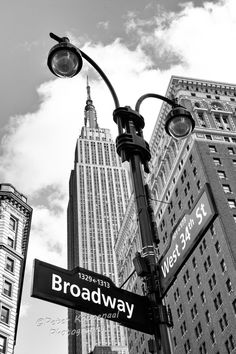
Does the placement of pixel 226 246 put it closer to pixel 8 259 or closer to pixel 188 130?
pixel 8 259

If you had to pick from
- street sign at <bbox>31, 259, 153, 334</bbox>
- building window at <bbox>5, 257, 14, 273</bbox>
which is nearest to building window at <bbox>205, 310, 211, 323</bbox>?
building window at <bbox>5, 257, 14, 273</bbox>

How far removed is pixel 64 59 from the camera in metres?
9.85

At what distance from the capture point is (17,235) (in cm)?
5456

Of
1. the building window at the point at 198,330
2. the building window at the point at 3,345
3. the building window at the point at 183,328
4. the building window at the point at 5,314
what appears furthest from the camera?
the building window at the point at 183,328

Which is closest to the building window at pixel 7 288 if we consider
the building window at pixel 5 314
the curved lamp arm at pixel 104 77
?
the building window at pixel 5 314

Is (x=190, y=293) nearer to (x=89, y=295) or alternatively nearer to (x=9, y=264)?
(x=9, y=264)

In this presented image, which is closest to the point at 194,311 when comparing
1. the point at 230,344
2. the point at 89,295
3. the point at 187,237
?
the point at 230,344

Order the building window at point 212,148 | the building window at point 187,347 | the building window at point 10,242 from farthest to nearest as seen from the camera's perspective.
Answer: the building window at point 212,148 < the building window at point 187,347 < the building window at point 10,242

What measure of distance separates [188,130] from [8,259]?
142 ft

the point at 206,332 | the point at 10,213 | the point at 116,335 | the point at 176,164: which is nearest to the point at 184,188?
the point at 176,164

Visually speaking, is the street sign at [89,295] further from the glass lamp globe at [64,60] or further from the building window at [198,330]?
the building window at [198,330]

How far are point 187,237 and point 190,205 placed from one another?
39795 millimetres

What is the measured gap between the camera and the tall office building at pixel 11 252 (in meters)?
45.1

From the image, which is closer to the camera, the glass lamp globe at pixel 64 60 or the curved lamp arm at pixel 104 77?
the glass lamp globe at pixel 64 60
